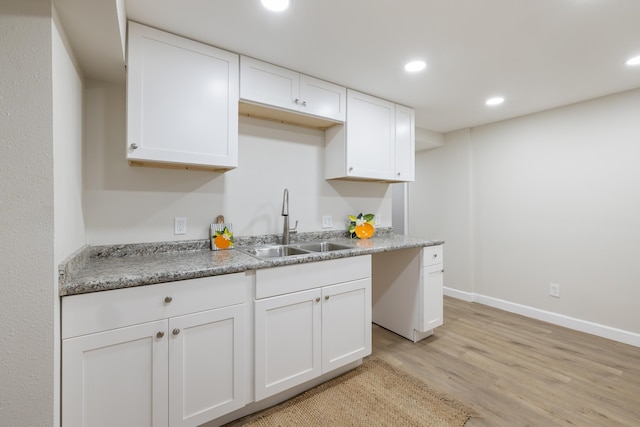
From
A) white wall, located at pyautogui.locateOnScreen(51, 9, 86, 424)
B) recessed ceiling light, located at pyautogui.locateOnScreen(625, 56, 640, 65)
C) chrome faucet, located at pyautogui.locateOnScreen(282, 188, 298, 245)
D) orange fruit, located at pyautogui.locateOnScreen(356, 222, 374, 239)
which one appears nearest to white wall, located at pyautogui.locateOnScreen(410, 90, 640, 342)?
recessed ceiling light, located at pyautogui.locateOnScreen(625, 56, 640, 65)

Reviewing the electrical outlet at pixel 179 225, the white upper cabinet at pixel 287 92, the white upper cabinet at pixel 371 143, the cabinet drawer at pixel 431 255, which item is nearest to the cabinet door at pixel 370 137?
the white upper cabinet at pixel 371 143

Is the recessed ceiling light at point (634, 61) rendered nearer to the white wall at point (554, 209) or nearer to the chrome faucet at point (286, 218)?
the white wall at point (554, 209)

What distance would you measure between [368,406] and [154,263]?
1.50 m

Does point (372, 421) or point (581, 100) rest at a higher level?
point (581, 100)

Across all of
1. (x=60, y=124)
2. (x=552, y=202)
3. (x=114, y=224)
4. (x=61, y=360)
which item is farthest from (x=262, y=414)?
(x=552, y=202)

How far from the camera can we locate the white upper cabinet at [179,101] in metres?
1.49

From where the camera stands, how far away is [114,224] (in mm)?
1670

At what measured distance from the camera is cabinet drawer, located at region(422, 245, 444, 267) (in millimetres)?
2402

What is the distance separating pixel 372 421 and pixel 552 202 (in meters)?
2.82

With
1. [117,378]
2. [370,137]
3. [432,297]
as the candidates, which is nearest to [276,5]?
[370,137]

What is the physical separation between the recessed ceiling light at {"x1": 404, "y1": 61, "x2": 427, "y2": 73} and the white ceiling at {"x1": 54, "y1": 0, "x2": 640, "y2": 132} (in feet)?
0.16

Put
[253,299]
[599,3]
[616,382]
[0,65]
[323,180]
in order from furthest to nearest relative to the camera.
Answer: [323,180] < [616,382] < [253,299] < [599,3] < [0,65]

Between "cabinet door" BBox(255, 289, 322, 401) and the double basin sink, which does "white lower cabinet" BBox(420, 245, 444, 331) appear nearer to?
the double basin sink

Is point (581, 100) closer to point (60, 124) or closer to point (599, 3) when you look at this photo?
point (599, 3)
